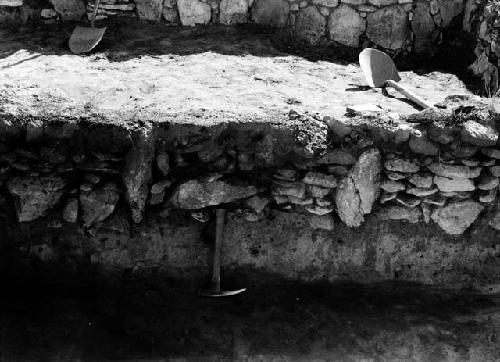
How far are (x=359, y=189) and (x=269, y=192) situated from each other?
0.59 metres

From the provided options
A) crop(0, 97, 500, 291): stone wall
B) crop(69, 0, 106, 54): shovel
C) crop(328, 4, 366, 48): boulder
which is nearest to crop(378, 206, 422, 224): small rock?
crop(0, 97, 500, 291): stone wall

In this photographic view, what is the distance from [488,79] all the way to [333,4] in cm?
155

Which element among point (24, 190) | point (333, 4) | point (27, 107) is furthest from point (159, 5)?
point (24, 190)

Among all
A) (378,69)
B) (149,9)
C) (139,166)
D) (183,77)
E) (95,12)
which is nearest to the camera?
(139,166)

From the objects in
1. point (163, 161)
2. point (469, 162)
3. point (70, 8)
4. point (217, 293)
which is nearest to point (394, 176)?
point (469, 162)

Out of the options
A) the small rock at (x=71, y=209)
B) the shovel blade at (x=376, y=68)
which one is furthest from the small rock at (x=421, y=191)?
the small rock at (x=71, y=209)

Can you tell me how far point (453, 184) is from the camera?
3801mm

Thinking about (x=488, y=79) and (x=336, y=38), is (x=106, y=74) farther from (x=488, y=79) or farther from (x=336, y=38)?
(x=488, y=79)

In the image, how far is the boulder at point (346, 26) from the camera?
17.8ft

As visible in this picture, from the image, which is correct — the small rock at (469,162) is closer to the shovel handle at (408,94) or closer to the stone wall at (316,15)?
the shovel handle at (408,94)

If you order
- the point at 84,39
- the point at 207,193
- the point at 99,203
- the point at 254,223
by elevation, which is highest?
the point at 84,39

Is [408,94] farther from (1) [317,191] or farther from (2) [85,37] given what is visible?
(2) [85,37]

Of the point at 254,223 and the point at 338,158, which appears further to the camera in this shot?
the point at 254,223

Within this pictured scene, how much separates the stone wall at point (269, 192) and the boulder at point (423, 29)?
1803 mm
